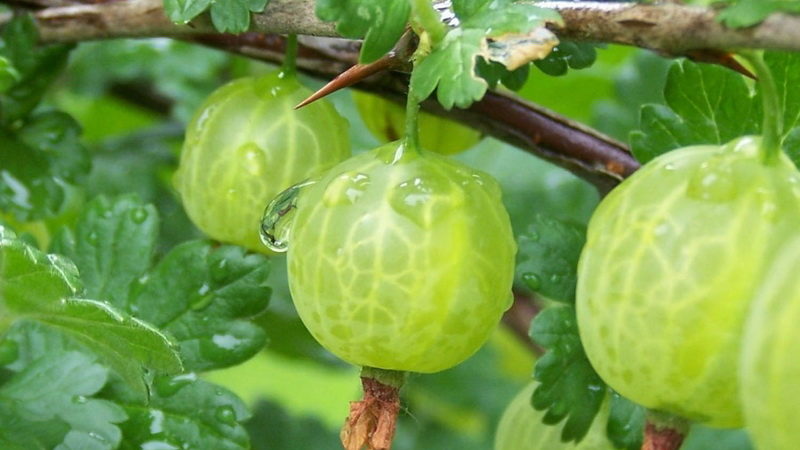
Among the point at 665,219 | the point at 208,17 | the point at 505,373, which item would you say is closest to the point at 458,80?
the point at 665,219

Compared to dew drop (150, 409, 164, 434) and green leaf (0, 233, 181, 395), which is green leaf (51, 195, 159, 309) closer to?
dew drop (150, 409, 164, 434)

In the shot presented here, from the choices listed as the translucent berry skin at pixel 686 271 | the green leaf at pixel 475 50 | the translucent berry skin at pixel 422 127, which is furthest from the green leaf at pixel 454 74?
the translucent berry skin at pixel 422 127

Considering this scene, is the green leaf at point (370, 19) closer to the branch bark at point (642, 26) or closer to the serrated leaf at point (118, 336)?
the branch bark at point (642, 26)

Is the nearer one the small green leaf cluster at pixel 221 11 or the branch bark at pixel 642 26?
the branch bark at pixel 642 26

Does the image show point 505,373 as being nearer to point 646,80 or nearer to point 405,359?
point 646,80

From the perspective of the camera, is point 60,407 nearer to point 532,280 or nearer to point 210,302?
point 210,302
